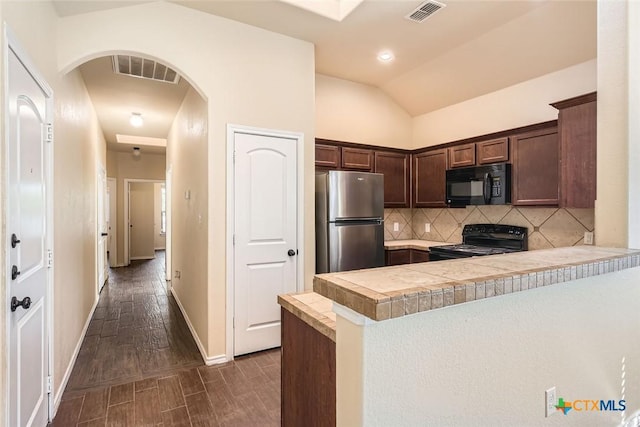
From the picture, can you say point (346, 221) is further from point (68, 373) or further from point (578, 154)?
point (68, 373)

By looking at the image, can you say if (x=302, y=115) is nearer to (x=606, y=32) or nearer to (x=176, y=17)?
(x=176, y=17)

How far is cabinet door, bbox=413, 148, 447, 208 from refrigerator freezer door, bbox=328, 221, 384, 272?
0.99 metres

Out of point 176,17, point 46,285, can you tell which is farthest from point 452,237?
point 46,285

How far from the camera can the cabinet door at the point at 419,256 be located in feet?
13.1

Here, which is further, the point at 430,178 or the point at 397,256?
the point at 430,178

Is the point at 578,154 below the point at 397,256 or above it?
above

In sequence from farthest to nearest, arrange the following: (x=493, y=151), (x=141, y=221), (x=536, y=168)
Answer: (x=141, y=221), (x=493, y=151), (x=536, y=168)

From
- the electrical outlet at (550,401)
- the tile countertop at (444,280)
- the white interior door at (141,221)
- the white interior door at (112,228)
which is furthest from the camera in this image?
the white interior door at (141,221)

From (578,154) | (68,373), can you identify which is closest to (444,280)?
(578,154)

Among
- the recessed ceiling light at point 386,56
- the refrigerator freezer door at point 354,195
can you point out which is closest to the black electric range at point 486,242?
the refrigerator freezer door at point 354,195

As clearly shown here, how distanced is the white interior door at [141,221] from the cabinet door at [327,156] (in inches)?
283

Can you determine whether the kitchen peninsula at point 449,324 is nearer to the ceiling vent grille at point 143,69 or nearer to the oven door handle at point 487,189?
the oven door handle at point 487,189

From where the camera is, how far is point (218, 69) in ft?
9.37

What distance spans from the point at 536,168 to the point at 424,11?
1830 mm
